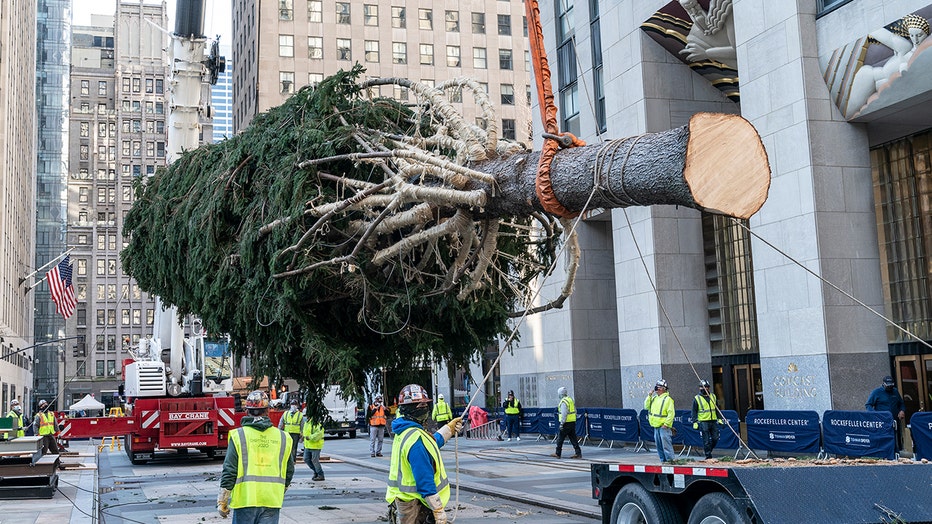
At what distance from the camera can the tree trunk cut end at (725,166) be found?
7.46 meters

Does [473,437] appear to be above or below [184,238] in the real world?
below

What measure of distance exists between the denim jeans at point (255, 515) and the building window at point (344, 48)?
207 ft

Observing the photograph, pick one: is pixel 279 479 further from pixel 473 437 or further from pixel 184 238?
pixel 473 437

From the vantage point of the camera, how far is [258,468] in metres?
8.02

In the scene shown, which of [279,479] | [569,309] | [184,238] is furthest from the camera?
[569,309]

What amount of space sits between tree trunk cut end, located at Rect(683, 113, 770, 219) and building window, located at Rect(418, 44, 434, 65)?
64603mm

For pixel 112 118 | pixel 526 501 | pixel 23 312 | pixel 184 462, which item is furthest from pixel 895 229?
pixel 112 118

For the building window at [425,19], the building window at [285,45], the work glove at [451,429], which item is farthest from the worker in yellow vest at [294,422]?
the building window at [425,19]

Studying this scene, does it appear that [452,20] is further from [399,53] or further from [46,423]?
[46,423]

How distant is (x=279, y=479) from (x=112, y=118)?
12452cm

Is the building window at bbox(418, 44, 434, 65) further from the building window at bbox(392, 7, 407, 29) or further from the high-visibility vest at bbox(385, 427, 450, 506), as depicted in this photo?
the high-visibility vest at bbox(385, 427, 450, 506)

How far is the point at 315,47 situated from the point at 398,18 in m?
6.90

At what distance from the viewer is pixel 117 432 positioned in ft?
79.5

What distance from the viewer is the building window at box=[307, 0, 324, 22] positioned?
2667 inches
